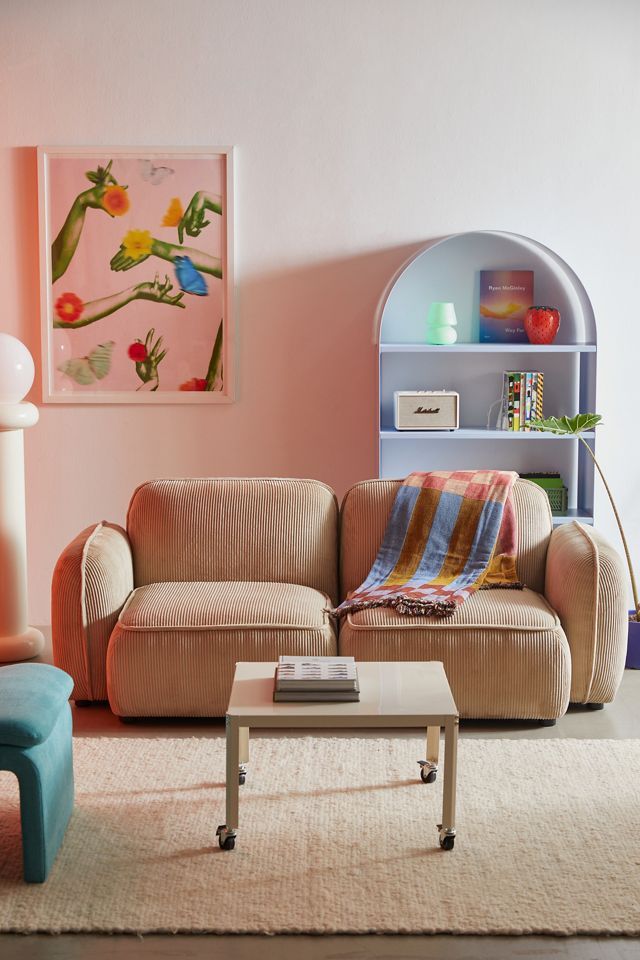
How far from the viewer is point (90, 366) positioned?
4.52m

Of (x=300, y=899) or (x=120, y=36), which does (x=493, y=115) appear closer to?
(x=120, y=36)

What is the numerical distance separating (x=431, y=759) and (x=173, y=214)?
2631 mm

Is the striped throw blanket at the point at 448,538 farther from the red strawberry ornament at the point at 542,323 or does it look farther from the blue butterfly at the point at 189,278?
the blue butterfly at the point at 189,278

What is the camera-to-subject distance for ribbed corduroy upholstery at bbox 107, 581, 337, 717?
327 centimetres

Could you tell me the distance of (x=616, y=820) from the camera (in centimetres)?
262

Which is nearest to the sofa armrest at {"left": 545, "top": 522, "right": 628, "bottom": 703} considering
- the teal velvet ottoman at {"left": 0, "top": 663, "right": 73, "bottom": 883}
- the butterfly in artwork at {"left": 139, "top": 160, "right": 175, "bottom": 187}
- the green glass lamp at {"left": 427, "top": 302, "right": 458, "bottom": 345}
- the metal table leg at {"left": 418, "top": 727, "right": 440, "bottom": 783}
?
the metal table leg at {"left": 418, "top": 727, "right": 440, "bottom": 783}

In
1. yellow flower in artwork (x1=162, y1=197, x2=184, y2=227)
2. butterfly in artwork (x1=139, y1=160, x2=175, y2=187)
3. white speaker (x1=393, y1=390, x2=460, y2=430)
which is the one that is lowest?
white speaker (x1=393, y1=390, x2=460, y2=430)

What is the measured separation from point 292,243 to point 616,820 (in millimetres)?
2776

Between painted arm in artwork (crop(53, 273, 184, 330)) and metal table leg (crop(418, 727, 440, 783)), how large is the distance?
235 cm

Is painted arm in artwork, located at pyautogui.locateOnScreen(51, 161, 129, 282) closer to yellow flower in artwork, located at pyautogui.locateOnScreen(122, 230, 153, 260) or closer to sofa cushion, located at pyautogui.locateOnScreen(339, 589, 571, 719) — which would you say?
yellow flower in artwork, located at pyautogui.locateOnScreen(122, 230, 153, 260)

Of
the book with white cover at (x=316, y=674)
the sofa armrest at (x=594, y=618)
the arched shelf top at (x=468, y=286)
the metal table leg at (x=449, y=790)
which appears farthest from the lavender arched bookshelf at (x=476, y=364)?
the metal table leg at (x=449, y=790)

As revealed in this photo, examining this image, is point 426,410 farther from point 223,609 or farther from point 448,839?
point 448,839

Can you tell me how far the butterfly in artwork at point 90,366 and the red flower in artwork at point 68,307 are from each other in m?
0.17

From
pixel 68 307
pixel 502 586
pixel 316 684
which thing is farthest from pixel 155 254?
pixel 316 684
